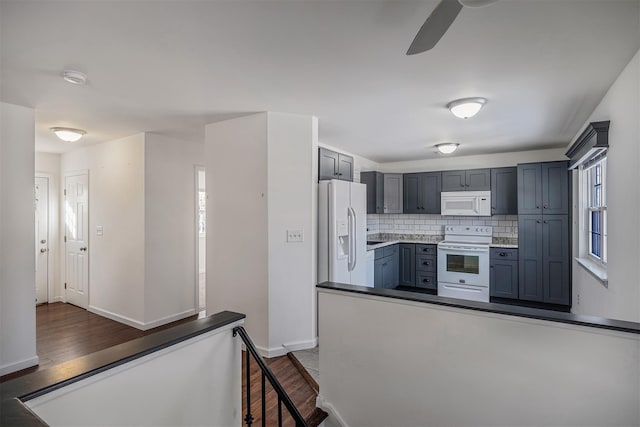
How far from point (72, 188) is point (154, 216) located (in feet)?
7.05

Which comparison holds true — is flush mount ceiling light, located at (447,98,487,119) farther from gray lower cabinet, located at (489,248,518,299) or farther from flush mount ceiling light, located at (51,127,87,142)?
flush mount ceiling light, located at (51,127,87,142)

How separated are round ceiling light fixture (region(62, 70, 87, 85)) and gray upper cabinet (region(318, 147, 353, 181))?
2274 mm

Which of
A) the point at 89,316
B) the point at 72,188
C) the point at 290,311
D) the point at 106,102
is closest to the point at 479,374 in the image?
the point at 290,311

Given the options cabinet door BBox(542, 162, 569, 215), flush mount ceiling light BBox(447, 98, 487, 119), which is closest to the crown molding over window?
cabinet door BBox(542, 162, 569, 215)

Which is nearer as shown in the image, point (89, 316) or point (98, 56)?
point (98, 56)

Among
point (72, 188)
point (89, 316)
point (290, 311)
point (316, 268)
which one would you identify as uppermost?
point (72, 188)

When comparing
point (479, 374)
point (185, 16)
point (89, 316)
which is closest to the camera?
point (185, 16)

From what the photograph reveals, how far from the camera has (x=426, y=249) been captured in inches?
223

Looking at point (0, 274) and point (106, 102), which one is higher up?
point (106, 102)

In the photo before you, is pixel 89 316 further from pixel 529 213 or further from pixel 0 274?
pixel 529 213

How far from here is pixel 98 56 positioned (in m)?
2.05

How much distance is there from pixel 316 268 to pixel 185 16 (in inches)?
100

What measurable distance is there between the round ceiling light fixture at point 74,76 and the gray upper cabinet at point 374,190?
438 cm

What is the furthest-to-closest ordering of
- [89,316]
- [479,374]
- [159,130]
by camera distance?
[89,316], [159,130], [479,374]
